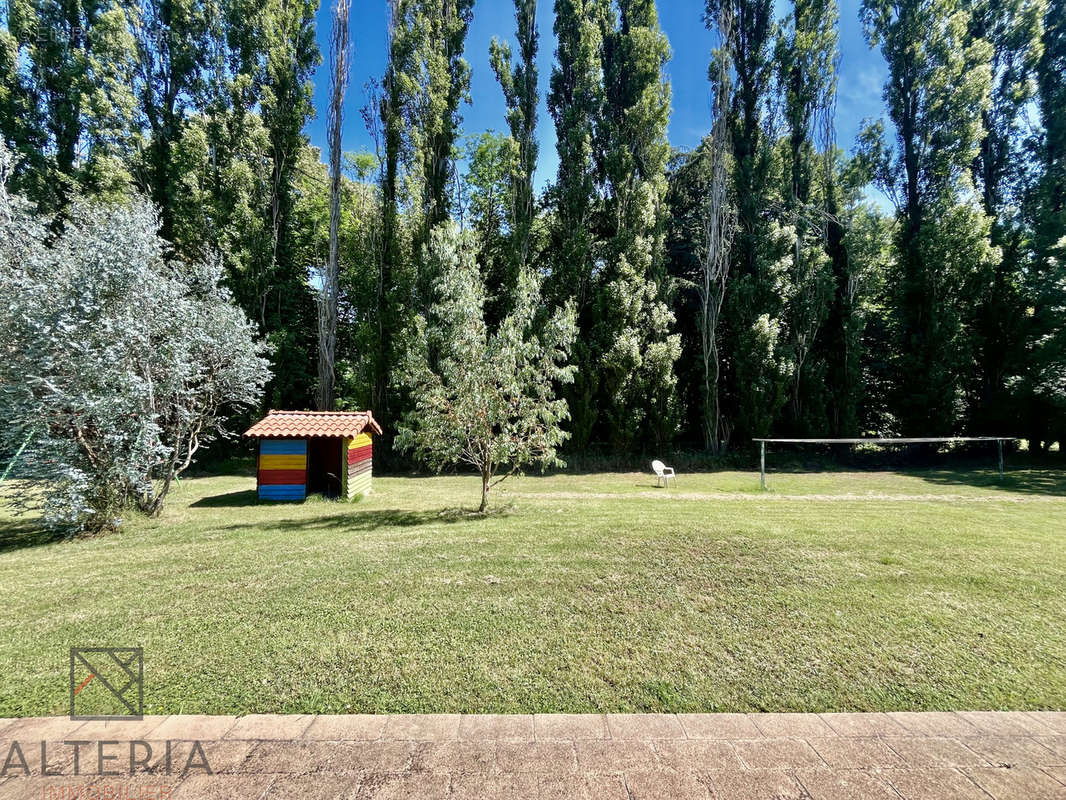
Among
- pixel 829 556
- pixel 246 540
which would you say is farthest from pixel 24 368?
pixel 829 556

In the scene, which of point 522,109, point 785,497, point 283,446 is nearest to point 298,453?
point 283,446

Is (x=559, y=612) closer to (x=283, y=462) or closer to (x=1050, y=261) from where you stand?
(x=283, y=462)

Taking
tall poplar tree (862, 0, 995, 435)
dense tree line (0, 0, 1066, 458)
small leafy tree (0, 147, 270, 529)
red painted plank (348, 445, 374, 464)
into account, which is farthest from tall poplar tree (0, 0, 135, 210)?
tall poplar tree (862, 0, 995, 435)

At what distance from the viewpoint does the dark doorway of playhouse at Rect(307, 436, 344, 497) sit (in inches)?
384

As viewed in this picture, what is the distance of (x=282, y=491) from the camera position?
9117mm

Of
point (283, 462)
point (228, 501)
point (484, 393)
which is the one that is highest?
point (484, 393)

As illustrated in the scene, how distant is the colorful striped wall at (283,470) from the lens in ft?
29.8

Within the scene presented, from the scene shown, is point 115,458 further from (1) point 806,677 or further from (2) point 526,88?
(2) point 526,88

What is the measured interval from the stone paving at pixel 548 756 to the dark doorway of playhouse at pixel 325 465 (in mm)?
7518

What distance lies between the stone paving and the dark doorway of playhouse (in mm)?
7518

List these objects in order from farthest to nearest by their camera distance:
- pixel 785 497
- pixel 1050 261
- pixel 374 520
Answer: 1. pixel 1050 261
2. pixel 785 497
3. pixel 374 520

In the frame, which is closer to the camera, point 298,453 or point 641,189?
point 298,453

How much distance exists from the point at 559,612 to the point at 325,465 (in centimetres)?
834

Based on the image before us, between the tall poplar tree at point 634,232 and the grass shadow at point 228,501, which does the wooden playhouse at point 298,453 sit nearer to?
the grass shadow at point 228,501
